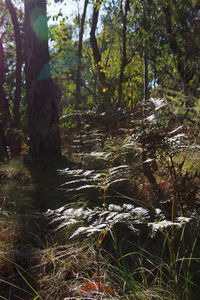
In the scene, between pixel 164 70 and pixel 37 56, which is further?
pixel 164 70

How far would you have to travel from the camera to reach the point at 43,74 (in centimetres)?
619

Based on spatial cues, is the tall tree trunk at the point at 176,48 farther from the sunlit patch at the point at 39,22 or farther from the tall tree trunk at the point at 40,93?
the tall tree trunk at the point at 40,93

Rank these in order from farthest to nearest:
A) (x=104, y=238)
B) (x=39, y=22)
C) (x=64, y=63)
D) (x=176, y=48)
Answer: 1. (x=64, y=63)
2. (x=176, y=48)
3. (x=39, y=22)
4. (x=104, y=238)

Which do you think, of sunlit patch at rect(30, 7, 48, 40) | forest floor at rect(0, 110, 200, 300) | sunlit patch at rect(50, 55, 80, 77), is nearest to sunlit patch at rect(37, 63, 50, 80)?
sunlit patch at rect(30, 7, 48, 40)

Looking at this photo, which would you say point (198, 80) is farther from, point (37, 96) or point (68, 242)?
point (68, 242)

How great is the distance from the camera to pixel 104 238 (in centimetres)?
299

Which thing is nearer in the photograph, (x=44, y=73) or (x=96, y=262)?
(x=96, y=262)

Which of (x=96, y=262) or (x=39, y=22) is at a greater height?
(x=39, y=22)

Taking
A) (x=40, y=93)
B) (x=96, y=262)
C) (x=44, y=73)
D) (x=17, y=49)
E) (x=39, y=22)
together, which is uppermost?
(x=17, y=49)

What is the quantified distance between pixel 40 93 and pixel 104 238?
148 inches

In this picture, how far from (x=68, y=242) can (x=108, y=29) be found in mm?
12136

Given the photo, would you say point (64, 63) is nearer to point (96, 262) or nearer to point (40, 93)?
point (40, 93)

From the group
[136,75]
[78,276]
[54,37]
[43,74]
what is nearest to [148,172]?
[78,276]

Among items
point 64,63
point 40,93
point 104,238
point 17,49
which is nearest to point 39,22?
point 40,93
